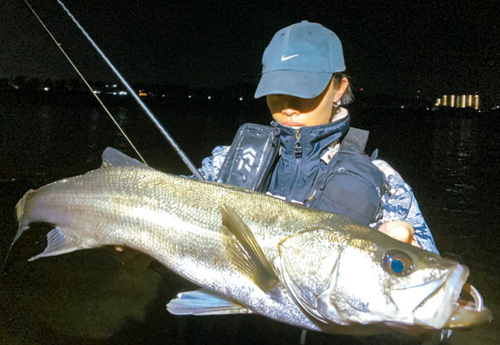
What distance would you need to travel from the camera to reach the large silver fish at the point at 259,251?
1.92m

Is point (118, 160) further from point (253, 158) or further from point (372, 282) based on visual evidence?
point (372, 282)

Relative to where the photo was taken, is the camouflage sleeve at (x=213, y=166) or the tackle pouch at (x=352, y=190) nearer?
the tackle pouch at (x=352, y=190)

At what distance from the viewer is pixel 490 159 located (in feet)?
78.7

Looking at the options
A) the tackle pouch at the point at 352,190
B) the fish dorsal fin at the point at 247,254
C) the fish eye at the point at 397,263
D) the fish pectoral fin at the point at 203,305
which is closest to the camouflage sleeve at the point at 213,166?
the tackle pouch at the point at 352,190

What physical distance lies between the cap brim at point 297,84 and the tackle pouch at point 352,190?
545 millimetres

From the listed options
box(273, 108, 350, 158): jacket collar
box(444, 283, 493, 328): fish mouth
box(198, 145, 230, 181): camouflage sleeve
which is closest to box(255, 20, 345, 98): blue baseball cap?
box(273, 108, 350, 158): jacket collar

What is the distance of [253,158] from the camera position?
298 cm

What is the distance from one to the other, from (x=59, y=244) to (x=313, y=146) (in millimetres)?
2068

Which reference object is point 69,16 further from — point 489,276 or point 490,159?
point 490,159

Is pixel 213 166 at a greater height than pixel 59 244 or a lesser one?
greater

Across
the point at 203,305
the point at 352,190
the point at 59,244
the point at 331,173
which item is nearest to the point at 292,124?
the point at 331,173

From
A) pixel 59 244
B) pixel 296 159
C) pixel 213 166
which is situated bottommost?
pixel 59 244

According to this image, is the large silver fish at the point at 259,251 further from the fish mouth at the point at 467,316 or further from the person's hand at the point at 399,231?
the person's hand at the point at 399,231

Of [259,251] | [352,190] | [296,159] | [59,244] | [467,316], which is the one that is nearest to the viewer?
[467,316]
